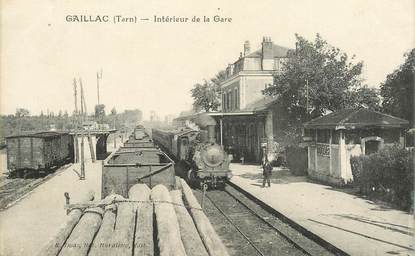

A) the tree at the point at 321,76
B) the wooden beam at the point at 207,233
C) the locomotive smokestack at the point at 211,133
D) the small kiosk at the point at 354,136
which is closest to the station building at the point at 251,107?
the tree at the point at 321,76

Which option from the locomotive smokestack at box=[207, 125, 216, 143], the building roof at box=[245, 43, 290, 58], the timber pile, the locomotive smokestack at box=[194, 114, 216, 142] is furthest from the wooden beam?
the building roof at box=[245, 43, 290, 58]

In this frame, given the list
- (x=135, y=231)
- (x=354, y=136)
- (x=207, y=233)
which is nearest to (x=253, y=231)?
(x=207, y=233)

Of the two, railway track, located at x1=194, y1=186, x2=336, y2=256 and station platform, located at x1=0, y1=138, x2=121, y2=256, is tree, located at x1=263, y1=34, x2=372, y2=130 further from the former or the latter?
station platform, located at x1=0, y1=138, x2=121, y2=256

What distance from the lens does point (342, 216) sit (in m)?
11.4

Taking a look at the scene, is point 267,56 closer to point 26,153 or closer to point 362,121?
point 362,121

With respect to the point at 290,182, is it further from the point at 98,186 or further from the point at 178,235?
the point at 178,235

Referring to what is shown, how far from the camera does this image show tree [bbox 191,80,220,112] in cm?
6100

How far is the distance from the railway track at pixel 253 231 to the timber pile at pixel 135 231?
1.27 m

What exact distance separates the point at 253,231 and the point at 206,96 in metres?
50.5

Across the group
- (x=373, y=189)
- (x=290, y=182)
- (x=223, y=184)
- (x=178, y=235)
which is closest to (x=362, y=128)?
(x=373, y=189)

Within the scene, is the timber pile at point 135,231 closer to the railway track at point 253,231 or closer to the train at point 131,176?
the train at point 131,176

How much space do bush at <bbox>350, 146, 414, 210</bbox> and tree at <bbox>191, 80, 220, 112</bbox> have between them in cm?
4607

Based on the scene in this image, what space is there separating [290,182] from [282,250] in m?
9.61

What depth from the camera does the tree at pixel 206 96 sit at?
61000 millimetres
